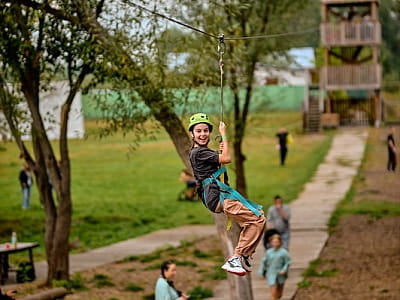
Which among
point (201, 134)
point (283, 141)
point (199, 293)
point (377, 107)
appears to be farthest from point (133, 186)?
point (201, 134)

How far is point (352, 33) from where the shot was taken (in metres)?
45.0

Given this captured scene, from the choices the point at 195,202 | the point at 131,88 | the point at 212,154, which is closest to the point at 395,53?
the point at 195,202

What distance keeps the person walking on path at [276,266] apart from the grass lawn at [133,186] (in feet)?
7.60

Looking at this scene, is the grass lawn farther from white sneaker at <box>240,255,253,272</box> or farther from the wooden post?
white sneaker at <box>240,255,253,272</box>

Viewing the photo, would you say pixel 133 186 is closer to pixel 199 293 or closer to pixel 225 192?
pixel 199 293

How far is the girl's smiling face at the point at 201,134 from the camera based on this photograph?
7359 millimetres

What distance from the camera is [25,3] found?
13.3m

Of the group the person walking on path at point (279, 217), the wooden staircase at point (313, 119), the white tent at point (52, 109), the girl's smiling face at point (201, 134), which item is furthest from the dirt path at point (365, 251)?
the wooden staircase at point (313, 119)

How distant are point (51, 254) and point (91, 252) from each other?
14.9ft

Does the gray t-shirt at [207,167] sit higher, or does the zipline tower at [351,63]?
the zipline tower at [351,63]

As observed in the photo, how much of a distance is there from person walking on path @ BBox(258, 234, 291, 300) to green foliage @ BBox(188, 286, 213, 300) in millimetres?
1675

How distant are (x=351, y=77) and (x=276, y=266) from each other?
31815 mm

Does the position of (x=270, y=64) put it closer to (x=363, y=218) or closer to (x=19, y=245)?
(x=363, y=218)

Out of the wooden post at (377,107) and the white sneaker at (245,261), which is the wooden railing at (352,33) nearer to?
the wooden post at (377,107)
